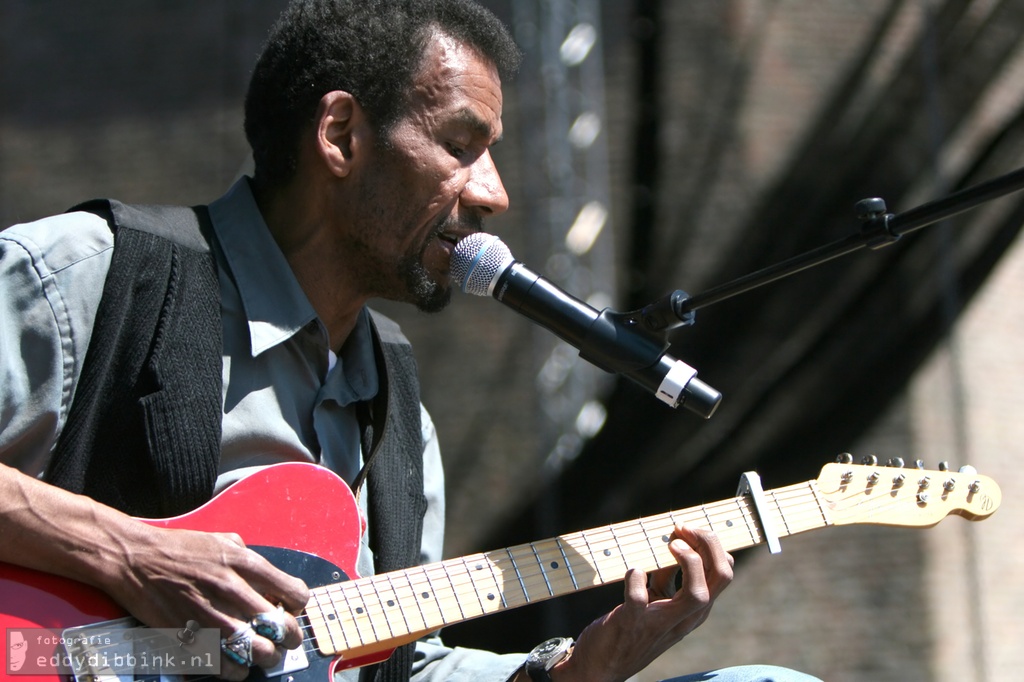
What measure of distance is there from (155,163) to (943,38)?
4467 millimetres

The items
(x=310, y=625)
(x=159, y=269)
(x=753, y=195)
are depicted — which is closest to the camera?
(x=310, y=625)

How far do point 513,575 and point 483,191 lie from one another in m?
0.82

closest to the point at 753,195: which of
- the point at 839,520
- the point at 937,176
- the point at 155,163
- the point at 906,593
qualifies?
the point at 937,176

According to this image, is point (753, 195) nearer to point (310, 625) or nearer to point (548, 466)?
point (548, 466)

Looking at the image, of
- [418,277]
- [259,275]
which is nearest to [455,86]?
[418,277]

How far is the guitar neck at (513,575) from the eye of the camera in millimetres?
1966

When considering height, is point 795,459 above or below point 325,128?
above

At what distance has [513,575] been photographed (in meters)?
2.16

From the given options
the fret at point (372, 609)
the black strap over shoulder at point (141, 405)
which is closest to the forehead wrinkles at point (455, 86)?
the black strap over shoulder at point (141, 405)

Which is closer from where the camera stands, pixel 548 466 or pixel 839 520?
pixel 839 520

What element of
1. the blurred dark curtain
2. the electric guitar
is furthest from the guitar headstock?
the blurred dark curtain

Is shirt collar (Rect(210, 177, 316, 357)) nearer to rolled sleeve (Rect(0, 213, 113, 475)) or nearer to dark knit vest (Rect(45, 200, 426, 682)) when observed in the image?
dark knit vest (Rect(45, 200, 426, 682))

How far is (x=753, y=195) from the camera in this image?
20.0ft

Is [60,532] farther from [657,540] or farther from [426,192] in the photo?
[657,540]
